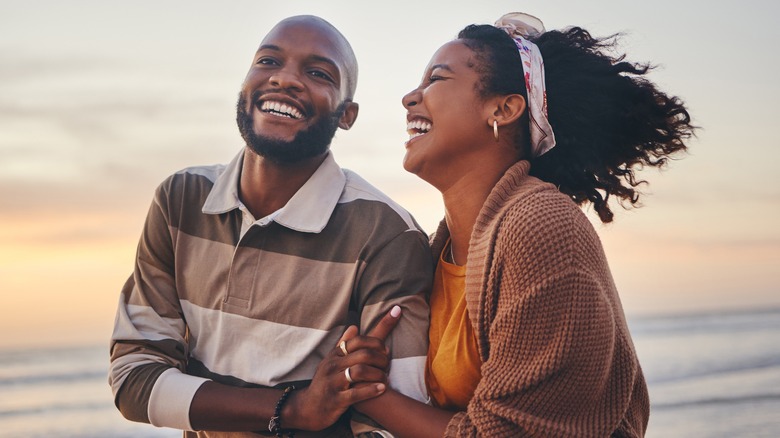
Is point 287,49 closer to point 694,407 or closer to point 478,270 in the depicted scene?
point 478,270

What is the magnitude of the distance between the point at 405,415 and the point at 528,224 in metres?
0.76

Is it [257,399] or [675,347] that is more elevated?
[257,399]

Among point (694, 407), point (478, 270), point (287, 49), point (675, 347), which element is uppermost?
point (287, 49)

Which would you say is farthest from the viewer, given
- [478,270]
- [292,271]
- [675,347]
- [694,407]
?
[675,347]

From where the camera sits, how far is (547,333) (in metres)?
2.59

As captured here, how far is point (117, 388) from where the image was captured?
10.8 ft

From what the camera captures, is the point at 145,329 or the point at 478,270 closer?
the point at 478,270

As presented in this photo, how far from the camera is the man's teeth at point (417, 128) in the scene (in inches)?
128

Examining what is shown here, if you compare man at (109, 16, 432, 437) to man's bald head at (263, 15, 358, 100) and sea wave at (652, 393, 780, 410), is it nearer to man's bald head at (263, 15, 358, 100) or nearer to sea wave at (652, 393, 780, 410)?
man's bald head at (263, 15, 358, 100)

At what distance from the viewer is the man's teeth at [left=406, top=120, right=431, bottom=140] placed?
3250 millimetres

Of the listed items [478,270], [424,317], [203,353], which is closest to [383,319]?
[424,317]

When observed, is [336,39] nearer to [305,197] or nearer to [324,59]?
[324,59]

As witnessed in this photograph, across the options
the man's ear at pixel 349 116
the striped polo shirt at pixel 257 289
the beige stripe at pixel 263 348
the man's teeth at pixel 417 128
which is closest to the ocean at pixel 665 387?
the striped polo shirt at pixel 257 289

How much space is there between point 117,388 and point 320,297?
2.83 feet
